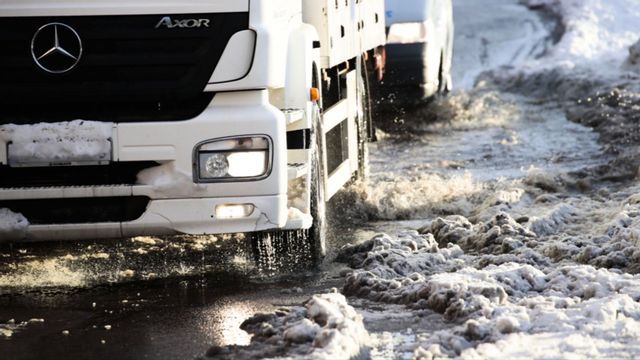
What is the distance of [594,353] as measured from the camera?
21.9 feet

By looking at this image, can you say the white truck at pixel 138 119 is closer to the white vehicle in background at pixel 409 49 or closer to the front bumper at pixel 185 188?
the front bumper at pixel 185 188

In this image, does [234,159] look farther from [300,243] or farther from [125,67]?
[300,243]

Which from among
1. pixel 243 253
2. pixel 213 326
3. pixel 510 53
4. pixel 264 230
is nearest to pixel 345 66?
pixel 243 253

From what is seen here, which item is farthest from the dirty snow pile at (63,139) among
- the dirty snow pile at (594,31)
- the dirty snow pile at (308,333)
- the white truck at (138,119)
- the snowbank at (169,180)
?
the dirty snow pile at (594,31)

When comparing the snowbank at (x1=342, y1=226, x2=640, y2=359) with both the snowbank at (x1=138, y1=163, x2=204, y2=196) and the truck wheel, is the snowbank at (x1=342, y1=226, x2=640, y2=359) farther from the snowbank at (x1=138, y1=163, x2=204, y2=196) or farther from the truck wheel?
the snowbank at (x1=138, y1=163, x2=204, y2=196)

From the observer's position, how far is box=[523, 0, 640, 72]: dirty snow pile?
2738cm

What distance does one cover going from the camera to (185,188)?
8297mm

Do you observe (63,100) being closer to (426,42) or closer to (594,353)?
(594,353)

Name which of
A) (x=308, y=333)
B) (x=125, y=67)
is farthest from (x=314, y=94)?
(x=308, y=333)

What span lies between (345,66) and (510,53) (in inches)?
745

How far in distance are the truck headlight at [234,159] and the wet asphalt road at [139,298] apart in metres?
0.73

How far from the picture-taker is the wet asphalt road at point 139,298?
→ 24.4ft

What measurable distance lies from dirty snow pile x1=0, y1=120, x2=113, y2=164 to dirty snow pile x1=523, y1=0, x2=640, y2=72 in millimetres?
17796

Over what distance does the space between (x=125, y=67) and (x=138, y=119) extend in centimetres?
29
